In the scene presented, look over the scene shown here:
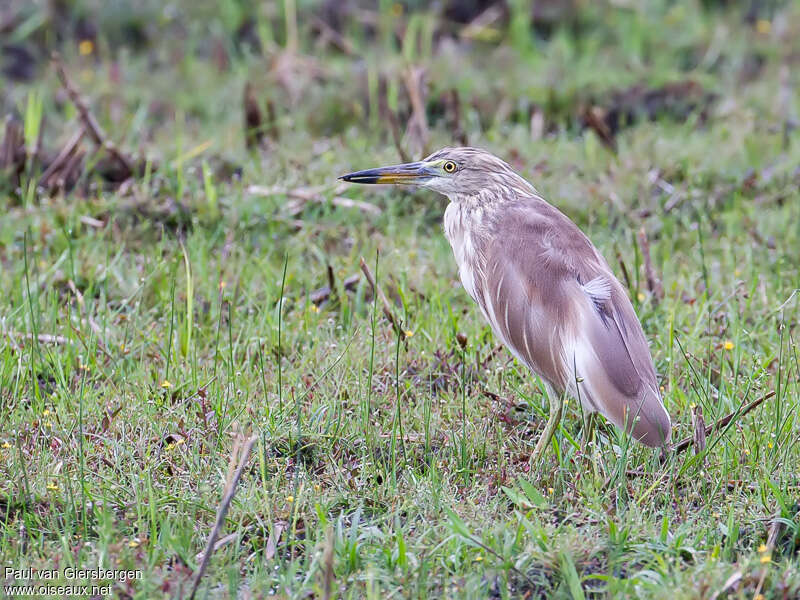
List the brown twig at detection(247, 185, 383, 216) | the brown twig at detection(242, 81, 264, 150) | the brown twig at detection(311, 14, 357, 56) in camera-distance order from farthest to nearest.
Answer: the brown twig at detection(311, 14, 357, 56) < the brown twig at detection(242, 81, 264, 150) < the brown twig at detection(247, 185, 383, 216)

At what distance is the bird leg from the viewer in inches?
143

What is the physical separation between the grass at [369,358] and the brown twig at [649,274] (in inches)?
2.1

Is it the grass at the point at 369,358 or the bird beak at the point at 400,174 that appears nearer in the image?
the grass at the point at 369,358

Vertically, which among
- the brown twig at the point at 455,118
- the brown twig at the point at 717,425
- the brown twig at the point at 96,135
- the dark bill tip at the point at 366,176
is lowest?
the brown twig at the point at 717,425

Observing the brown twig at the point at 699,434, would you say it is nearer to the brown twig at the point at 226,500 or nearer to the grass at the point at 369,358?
the grass at the point at 369,358

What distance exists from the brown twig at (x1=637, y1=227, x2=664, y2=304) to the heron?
0.68m

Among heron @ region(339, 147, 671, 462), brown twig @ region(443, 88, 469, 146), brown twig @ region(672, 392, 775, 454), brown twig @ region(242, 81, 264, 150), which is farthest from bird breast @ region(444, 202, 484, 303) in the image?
brown twig @ region(242, 81, 264, 150)

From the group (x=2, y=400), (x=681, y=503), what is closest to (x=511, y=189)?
(x=681, y=503)

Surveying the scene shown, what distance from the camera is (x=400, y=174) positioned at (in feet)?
14.4

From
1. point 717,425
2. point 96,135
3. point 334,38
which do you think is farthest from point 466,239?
point 334,38

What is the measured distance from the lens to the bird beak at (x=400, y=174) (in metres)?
4.37

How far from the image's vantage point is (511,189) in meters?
4.21

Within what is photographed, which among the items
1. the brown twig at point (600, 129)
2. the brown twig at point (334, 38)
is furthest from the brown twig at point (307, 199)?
the brown twig at point (334, 38)

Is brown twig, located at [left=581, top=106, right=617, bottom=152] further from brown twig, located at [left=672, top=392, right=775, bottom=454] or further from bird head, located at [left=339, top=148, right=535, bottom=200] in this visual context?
brown twig, located at [left=672, top=392, right=775, bottom=454]
